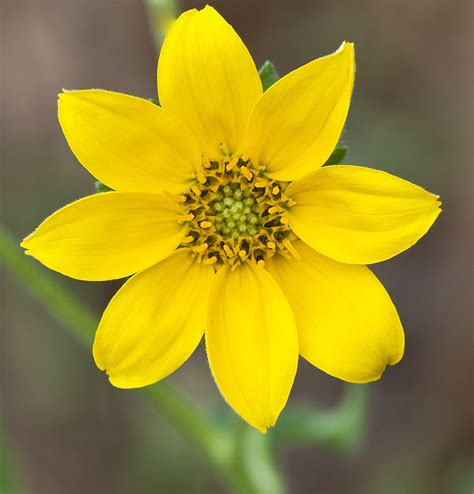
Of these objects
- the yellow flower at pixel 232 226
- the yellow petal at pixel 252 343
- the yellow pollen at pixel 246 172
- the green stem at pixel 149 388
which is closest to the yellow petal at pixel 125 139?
the yellow flower at pixel 232 226

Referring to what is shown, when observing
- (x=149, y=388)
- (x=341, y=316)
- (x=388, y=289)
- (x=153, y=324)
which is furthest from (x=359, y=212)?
(x=388, y=289)

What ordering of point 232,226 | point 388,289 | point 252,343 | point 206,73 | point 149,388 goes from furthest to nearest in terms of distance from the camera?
point 388,289 → point 149,388 → point 232,226 → point 252,343 → point 206,73

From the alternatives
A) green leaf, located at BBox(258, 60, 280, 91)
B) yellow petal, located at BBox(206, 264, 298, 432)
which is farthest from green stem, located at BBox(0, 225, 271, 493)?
green leaf, located at BBox(258, 60, 280, 91)

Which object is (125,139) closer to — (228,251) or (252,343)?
(228,251)

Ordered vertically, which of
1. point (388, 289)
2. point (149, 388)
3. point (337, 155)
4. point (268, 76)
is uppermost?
point (268, 76)

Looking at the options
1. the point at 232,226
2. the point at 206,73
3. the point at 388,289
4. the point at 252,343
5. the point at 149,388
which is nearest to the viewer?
the point at 206,73
